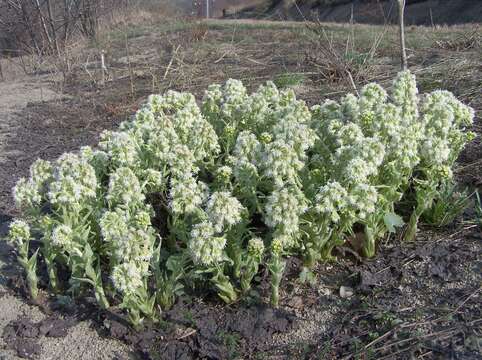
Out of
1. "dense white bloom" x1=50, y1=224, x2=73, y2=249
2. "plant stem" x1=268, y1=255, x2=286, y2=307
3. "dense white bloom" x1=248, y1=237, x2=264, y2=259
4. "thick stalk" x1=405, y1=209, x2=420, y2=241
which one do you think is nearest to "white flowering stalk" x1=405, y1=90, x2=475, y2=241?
"thick stalk" x1=405, y1=209, x2=420, y2=241

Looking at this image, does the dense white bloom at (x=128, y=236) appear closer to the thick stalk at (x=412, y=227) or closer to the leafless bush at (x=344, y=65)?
the thick stalk at (x=412, y=227)

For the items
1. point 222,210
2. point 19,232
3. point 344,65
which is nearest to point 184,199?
point 222,210

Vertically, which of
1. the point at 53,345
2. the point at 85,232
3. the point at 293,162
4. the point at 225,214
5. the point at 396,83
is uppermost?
the point at 396,83

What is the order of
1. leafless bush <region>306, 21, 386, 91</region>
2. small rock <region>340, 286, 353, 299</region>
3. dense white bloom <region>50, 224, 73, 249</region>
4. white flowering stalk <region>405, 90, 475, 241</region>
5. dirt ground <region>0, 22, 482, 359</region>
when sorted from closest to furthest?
dirt ground <region>0, 22, 482, 359</region> < dense white bloom <region>50, 224, 73, 249</region> < small rock <region>340, 286, 353, 299</region> < white flowering stalk <region>405, 90, 475, 241</region> < leafless bush <region>306, 21, 386, 91</region>

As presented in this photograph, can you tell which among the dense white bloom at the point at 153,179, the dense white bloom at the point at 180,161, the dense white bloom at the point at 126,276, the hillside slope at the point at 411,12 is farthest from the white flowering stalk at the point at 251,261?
the hillside slope at the point at 411,12

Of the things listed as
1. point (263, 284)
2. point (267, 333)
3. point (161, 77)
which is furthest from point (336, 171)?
point (161, 77)

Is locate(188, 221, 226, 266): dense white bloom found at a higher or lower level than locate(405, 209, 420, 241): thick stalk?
higher

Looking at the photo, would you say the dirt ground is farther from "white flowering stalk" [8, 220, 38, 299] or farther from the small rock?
"white flowering stalk" [8, 220, 38, 299]

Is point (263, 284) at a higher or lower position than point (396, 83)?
lower

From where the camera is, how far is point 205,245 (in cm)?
279

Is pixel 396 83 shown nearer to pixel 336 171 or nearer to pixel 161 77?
pixel 336 171

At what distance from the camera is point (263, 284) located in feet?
10.8

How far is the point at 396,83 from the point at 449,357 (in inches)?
82.0

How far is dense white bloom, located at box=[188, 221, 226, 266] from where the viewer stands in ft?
A: 9.12
